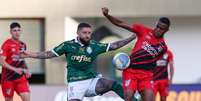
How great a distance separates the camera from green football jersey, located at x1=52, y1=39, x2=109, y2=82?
12422 millimetres

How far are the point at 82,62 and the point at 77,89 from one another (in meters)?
0.46

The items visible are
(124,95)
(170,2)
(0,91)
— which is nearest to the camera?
(124,95)

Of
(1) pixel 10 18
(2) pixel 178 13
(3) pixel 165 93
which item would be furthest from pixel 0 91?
(2) pixel 178 13

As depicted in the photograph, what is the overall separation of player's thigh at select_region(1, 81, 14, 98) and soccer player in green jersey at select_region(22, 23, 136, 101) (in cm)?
239

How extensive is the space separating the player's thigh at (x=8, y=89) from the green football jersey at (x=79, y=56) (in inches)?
104

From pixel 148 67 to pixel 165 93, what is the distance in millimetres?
1402

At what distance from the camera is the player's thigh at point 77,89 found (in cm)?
1253

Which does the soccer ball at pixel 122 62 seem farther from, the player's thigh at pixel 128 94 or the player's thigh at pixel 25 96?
the player's thigh at pixel 25 96

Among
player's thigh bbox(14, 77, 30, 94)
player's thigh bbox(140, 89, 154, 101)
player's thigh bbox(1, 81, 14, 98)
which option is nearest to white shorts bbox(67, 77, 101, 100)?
player's thigh bbox(140, 89, 154, 101)

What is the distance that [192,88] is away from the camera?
1648 cm

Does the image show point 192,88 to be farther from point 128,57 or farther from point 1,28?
point 1,28

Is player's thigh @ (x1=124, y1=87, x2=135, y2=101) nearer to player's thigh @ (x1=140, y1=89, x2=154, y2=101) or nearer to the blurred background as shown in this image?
player's thigh @ (x1=140, y1=89, x2=154, y2=101)

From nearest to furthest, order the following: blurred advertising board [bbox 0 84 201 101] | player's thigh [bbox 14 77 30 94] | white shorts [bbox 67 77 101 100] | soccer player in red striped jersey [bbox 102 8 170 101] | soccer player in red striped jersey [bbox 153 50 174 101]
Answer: white shorts [bbox 67 77 101 100]
soccer player in red striped jersey [bbox 102 8 170 101]
soccer player in red striped jersey [bbox 153 50 174 101]
player's thigh [bbox 14 77 30 94]
blurred advertising board [bbox 0 84 201 101]

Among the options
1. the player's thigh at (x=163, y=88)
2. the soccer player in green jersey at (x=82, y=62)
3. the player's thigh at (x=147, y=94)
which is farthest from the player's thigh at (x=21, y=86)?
the player's thigh at (x=147, y=94)
